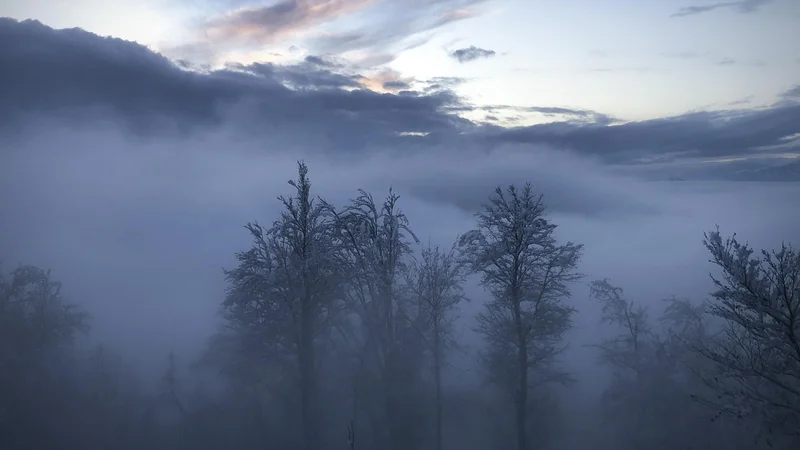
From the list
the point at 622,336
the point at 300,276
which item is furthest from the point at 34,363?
the point at 622,336

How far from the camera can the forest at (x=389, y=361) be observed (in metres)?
18.5

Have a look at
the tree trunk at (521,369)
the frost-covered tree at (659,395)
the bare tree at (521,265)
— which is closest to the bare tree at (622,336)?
the frost-covered tree at (659,395)

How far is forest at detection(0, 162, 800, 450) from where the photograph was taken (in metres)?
18.5

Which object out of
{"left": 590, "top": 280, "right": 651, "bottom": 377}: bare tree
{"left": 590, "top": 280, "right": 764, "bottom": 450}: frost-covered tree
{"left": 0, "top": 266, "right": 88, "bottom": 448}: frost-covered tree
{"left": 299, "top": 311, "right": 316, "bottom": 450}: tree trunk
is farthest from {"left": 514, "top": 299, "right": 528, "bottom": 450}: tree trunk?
{"left": 0, "top": 266, "right": 88, "bottom": 448}: frost-covered tree

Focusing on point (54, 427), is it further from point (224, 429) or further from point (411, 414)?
point (411, 414)

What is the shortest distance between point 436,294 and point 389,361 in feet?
12.3

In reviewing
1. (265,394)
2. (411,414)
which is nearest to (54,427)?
(265,394)

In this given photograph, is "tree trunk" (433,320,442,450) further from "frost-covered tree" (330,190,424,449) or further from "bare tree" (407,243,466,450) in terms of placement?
"frost-covered tree" (330,190,424,449)

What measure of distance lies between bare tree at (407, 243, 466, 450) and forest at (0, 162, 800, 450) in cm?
10

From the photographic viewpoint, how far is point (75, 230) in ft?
403

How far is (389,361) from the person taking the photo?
2012cm

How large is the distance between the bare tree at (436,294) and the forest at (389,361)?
10cm

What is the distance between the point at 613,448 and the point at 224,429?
19941mm

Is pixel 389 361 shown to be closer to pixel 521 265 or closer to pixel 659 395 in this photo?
pixel 521 265
